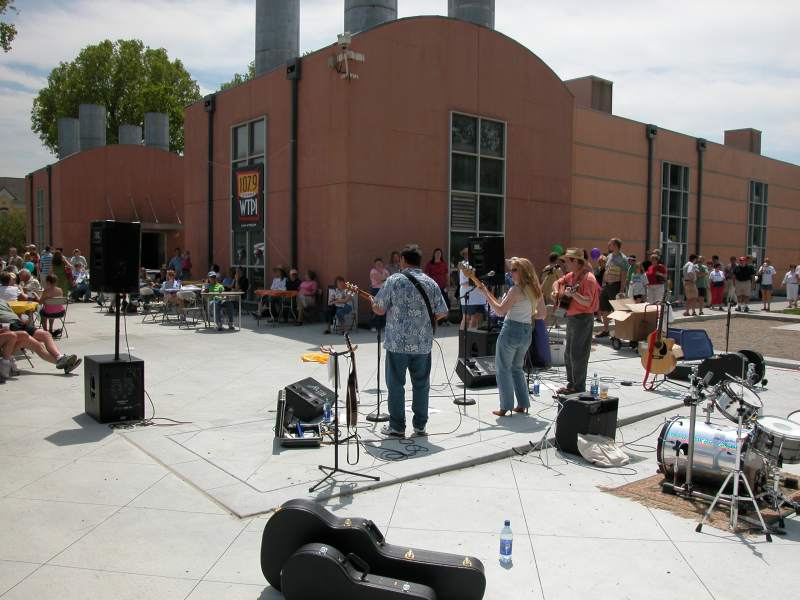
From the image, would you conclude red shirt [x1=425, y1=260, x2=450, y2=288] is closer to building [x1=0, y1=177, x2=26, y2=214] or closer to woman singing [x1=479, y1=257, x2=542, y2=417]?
woman singing [x1=479, y1=257, x2=542, y2=417]

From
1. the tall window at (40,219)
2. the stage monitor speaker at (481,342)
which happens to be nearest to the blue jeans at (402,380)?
the stage monitor speaker at (481,342)

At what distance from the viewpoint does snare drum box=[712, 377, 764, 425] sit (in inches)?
193

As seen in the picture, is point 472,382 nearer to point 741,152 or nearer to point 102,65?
point 741,152

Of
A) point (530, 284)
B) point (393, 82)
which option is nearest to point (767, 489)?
point (530, 284)

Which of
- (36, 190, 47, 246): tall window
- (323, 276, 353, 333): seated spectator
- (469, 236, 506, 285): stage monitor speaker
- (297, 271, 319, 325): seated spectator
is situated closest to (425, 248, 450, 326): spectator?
(323, 276, 353, 333): seated spectator

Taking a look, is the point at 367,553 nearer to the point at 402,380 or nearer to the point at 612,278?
the point at 402,380

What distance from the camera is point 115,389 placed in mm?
7086

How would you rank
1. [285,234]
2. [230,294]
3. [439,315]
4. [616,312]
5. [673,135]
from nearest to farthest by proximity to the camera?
1. [439,315]
2. [616,312]
3. [230,294]
4. [285,234]
5. [673,135]

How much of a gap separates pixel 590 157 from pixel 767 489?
17708 millimetres

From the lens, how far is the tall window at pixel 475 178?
17.2m

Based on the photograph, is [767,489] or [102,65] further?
[102,65]

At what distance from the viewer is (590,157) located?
21.4 meters

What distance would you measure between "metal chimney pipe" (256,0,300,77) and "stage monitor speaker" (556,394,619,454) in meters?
17.0

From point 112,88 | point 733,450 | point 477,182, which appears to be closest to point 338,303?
point 477,182
